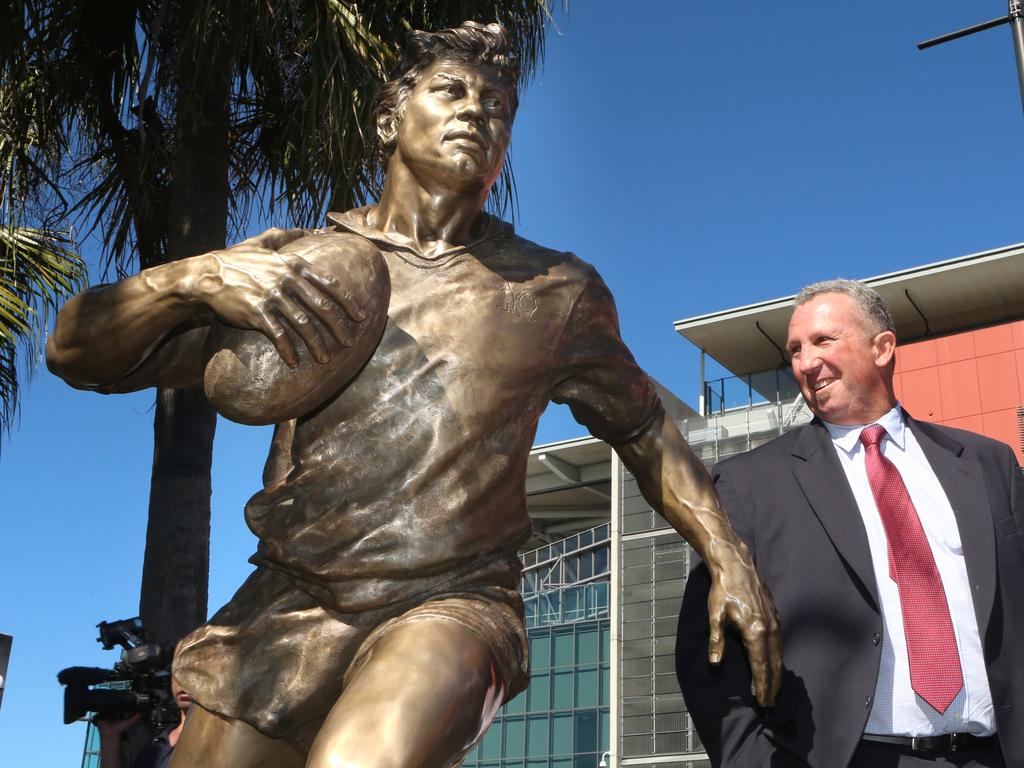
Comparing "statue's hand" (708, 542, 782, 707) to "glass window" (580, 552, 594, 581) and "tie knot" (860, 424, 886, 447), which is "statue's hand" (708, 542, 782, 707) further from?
"glass window" (580, 552, 594, 581)

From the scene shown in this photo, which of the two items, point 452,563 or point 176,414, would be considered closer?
point 452,563

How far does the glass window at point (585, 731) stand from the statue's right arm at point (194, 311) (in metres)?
32.6

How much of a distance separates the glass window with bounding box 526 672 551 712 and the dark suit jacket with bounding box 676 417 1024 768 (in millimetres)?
32081

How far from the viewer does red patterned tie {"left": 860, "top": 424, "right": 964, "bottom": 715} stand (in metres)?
3.02

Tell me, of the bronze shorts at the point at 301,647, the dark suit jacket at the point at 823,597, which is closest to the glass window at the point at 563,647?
the dark suit jacket at the point at 823,597

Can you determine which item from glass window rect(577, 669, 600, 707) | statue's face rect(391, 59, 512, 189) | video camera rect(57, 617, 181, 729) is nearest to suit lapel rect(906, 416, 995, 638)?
statue's face rect(391, 59, 512, 189)

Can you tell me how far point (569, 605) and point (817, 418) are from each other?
3322 centimetres

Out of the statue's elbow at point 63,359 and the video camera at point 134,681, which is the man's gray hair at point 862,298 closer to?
the statue's elbow at point 63,359

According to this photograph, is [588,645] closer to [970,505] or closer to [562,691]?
[562,691]

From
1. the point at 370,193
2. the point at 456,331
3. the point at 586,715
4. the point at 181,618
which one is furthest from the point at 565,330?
the point at 586,715

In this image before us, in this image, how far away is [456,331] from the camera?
2.66 meters

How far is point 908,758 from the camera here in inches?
118

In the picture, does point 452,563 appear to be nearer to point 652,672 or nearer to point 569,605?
point 652,672

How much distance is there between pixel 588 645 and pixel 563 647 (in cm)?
71
